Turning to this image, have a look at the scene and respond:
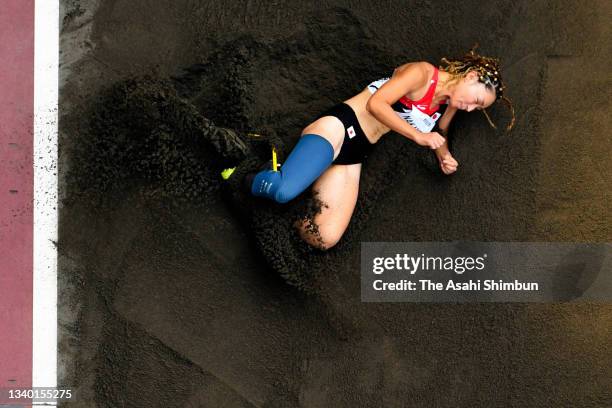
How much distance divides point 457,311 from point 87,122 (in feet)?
6.87

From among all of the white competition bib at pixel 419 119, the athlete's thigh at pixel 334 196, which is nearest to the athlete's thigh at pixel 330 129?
the athlete's thigh at pixel 334 196

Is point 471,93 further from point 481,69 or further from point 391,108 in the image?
point 391,108

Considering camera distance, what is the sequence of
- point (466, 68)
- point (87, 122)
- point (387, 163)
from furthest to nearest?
point (387, 163) → point (87, 122) → point (466, 68)

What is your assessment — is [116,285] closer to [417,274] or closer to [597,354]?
[417,274]

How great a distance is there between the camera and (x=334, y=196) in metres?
2.68

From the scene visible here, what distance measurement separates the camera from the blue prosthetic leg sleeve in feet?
8.12

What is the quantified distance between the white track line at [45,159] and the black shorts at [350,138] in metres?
1.32

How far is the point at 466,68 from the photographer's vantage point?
98.0 inches

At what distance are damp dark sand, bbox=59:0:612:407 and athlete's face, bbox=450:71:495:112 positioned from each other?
381 mm

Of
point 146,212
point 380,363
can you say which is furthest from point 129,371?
point 380,363

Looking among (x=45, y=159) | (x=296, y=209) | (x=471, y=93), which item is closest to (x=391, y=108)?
Result: (x=471, y=93)

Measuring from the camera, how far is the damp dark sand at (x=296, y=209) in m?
2.69

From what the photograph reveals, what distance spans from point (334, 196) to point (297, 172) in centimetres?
27

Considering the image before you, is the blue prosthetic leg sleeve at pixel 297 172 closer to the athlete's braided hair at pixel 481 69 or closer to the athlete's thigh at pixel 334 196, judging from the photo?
the athlete's thigh at pixel 334 196
